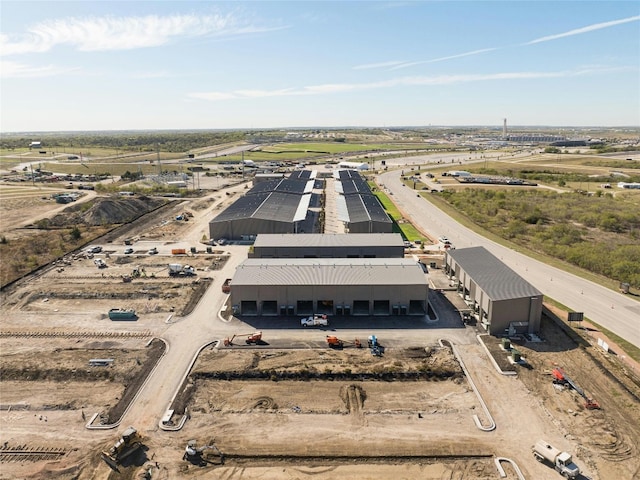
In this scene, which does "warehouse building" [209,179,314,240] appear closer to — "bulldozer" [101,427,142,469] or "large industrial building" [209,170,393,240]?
"large industrial building" [209,170,393,240]

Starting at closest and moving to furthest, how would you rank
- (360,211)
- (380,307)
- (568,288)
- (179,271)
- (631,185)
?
1. (380,307)
2. (568,288)
3. (179,271)
4. (360,211)
5. (631,185)

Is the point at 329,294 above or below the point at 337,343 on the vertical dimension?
above

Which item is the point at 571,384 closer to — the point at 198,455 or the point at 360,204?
the point at 198,455

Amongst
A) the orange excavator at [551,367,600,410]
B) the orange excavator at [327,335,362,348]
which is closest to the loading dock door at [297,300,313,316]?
the orange excavator at [327,335,362,348]

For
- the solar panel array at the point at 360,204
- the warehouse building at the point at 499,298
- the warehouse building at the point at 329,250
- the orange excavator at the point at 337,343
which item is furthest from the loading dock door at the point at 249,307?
the solar panel array at the point at 360,204

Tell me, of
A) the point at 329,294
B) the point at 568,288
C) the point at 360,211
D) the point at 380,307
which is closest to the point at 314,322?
the point at 329,294

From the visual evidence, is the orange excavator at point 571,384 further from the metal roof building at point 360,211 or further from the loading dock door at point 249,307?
the metal roof building at point 360,211

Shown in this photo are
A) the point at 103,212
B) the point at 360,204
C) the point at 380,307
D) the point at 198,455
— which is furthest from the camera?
the point at 103,212
